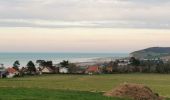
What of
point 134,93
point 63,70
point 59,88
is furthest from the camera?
point 63,70

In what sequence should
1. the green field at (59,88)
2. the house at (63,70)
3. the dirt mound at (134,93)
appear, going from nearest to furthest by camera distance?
the green field at (59,88), the dirt mound at (134,93), the house at (63,70)

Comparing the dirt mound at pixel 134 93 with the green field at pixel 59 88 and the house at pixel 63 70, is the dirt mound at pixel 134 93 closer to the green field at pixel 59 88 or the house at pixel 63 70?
the green field at pixel 59 88

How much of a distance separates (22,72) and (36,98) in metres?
71.8

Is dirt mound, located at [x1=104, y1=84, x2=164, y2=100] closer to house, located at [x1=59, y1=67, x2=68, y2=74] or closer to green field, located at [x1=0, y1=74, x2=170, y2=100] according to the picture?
green field, located at [x1=0, y1=74, x2=170, y2=100]

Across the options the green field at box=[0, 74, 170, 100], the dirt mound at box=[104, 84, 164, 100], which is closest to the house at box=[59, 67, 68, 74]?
the green field at box=[0, 74, 170, 100]

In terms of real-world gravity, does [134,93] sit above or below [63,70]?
above

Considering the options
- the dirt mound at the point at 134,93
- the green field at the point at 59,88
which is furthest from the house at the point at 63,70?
the dirt mound at the point at 134,93

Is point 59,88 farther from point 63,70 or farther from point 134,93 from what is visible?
point 63,70

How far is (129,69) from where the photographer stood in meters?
106

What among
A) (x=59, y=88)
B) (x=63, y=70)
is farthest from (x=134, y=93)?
(x=63, y=70)

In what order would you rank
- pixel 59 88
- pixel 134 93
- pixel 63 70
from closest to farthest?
pixel 134 93, pixel 59 88, pixel 63 70

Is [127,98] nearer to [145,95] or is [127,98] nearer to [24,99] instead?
[145,95]

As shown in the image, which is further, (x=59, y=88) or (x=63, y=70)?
(x=63, y=70)

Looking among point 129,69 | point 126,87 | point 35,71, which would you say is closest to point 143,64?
point 129,69
